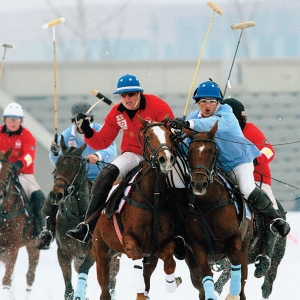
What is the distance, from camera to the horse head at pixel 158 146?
5.95m

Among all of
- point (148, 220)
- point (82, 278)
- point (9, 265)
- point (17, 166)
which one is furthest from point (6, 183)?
point (148, 220)

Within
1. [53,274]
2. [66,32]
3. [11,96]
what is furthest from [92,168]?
[66,32]

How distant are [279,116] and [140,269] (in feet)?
49.6

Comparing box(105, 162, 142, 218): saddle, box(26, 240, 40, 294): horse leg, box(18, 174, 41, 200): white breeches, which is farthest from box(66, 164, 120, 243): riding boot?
box(18, 174, 41, 200): white breeches

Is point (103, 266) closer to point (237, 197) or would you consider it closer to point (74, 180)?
point (74, 180)

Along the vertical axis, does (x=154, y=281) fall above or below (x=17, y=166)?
below

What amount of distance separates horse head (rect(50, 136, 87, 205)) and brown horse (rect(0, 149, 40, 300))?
206 centimetres

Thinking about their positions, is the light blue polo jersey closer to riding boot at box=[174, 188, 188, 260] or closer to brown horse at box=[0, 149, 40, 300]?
riding boot at box=[174, 188, 188, 260]

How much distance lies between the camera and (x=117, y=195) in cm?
692

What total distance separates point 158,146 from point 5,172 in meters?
4.46

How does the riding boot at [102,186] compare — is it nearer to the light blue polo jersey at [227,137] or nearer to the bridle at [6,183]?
the light blue polo jersey at [227,137]

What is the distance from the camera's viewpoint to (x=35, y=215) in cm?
1075

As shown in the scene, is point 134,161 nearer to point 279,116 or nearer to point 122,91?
point 122,91

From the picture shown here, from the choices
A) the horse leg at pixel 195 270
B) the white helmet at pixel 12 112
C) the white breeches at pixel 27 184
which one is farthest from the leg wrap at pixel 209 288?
the white helmet at pixel 12 112
